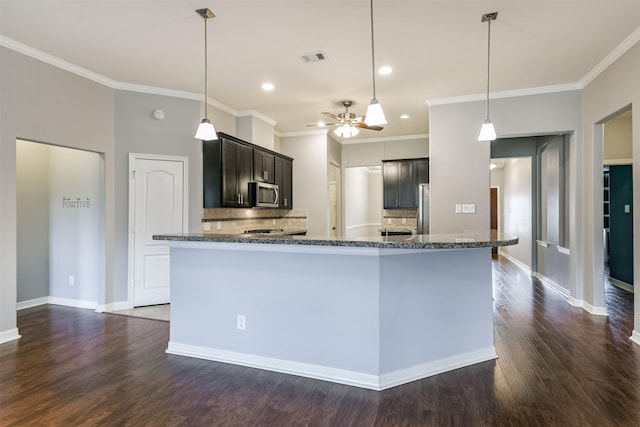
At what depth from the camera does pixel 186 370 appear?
9.13 feet

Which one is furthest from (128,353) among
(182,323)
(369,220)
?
(369,220)

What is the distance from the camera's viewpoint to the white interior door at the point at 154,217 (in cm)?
461

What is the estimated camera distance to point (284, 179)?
664cm

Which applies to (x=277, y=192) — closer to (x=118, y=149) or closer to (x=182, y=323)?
(x=118, y=149)

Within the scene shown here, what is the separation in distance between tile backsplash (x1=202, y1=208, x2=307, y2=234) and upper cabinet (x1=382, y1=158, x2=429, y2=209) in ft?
5.78

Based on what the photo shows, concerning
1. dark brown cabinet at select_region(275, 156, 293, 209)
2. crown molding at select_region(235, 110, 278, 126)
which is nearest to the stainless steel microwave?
dark brown cabinet at select_region(275, 156, 293, 209)

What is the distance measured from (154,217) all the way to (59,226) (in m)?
1.37

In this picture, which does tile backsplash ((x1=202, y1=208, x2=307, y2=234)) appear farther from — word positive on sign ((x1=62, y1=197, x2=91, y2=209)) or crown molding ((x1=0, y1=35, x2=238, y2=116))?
crown molding ((x1=0, y1=35, x2=238, y2=116))

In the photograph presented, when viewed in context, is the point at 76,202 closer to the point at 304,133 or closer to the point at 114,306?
the point at 114,306

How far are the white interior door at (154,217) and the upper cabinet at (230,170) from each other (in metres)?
0.34

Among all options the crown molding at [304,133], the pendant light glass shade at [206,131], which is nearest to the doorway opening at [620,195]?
the crown molding at [304,133]

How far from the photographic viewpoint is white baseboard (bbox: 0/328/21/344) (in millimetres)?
3387

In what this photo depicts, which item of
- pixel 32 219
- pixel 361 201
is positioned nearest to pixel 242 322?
pixel 32 219

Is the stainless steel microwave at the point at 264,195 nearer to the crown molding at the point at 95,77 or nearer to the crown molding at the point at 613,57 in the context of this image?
the crown molding at the point at 95,77
